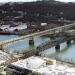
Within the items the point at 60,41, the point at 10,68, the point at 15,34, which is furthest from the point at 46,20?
the point at 10,68

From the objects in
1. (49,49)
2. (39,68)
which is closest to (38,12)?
(49,49)

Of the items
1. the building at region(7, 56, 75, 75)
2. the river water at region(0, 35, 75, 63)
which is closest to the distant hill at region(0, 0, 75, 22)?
the river water at region(0, 35, 75, 63)

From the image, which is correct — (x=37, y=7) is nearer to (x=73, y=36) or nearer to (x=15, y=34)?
(x=15, y=34)

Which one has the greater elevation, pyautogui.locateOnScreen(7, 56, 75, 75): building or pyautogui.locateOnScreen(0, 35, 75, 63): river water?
pyautogui.locateOnScreen(7, 56, 75, 75): building

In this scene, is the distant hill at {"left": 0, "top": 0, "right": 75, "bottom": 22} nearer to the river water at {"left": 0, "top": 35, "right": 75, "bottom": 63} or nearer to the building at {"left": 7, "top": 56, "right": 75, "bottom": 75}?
the river water at {"left": 0, "top": 35, "right": 75, "bottom": 63}

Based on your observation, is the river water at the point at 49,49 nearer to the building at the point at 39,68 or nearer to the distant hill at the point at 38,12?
the building at the point at 39,68

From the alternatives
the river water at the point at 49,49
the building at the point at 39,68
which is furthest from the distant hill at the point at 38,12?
the building at the point at 39,68

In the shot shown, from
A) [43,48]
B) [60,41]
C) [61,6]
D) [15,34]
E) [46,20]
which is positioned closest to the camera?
[43,48]

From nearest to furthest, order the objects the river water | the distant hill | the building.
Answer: the building → the river water → the distant hill

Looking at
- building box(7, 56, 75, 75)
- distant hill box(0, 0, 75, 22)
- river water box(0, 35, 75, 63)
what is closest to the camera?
building box(7, 56, 75, 75)

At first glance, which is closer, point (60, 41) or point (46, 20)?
point (60, 41)

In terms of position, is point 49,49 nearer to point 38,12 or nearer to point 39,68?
point 39,68
